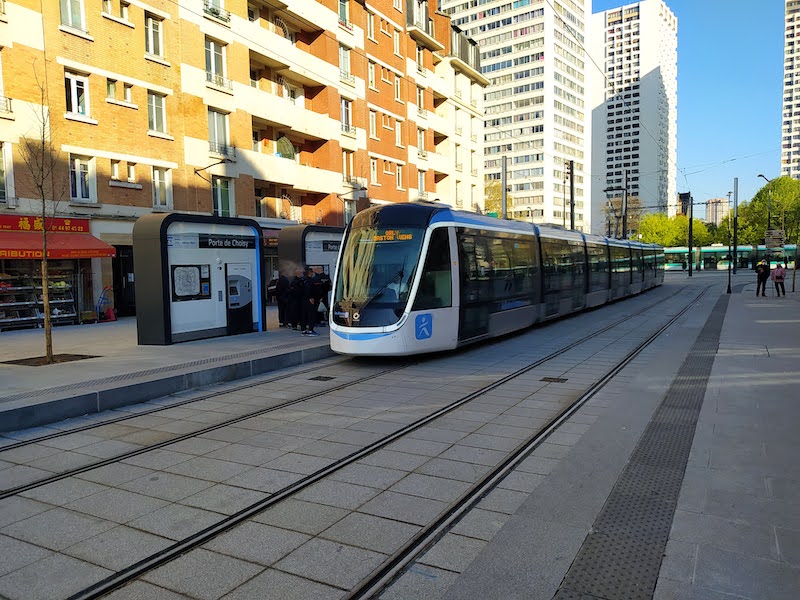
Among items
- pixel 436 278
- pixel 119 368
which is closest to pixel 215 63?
pixel 436 278

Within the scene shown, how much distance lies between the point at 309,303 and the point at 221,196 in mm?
13851

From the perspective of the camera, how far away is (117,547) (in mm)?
4098

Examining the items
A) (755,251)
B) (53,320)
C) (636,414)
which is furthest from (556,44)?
(636,414)

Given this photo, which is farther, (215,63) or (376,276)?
(215,63)

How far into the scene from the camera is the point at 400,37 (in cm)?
4128

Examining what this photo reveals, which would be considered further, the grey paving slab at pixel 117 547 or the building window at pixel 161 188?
the building window at pixel 161 188

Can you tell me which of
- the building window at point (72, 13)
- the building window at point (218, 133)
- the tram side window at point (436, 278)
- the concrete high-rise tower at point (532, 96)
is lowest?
the tram side window at point (436, 278)

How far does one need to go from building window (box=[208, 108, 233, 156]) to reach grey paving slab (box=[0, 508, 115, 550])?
23929 mm

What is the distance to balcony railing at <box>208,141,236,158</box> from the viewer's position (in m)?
26.7

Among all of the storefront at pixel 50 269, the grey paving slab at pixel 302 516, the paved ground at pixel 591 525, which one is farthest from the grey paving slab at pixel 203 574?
the storefront at pixel 50 269

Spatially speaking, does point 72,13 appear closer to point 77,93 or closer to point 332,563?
point 77,93

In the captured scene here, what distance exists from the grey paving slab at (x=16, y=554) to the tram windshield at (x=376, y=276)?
7398 mm

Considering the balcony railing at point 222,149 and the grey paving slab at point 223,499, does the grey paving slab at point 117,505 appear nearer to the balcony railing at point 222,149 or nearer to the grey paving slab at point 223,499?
the grey paving slab at point 223,499

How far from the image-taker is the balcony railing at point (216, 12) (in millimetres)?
26078
